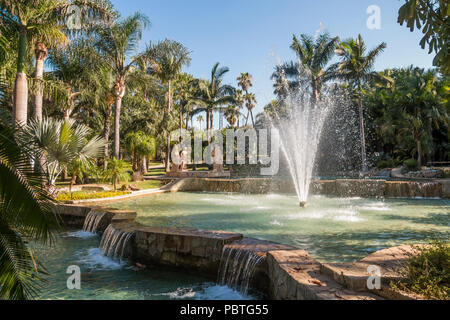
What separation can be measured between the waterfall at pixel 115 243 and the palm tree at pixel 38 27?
14.4 feet

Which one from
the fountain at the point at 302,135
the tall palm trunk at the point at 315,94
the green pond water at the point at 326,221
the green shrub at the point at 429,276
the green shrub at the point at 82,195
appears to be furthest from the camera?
the tall palm trunk at the point at 315,94

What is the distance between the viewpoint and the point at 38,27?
35.2ft

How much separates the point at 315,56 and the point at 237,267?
86.3ft

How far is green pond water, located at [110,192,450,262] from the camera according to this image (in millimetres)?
6742

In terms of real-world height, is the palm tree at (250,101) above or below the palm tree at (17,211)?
above

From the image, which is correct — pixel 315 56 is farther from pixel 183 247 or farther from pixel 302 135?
pixel 183 247

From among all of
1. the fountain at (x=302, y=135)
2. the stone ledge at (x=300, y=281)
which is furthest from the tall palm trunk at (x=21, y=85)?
the fountain at (x=302, y=135)

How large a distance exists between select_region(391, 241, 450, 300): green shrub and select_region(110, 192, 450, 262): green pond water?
203 cm

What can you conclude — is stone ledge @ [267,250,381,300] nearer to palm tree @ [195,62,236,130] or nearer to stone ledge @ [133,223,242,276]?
stone ledge @ [133,223,242,276]

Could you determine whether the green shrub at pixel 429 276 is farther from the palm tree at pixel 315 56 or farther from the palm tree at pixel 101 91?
the palm tree at pixel 315 56

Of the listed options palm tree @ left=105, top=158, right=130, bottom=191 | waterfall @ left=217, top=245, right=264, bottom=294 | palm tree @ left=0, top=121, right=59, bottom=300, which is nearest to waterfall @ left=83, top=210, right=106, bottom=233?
waterfall @ left=217, top=245, right=264, bottom=294

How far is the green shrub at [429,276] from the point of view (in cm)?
310

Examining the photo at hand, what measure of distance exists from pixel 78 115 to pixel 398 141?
1233 inches

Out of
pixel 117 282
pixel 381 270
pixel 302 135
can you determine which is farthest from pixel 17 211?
pixel 302 135
